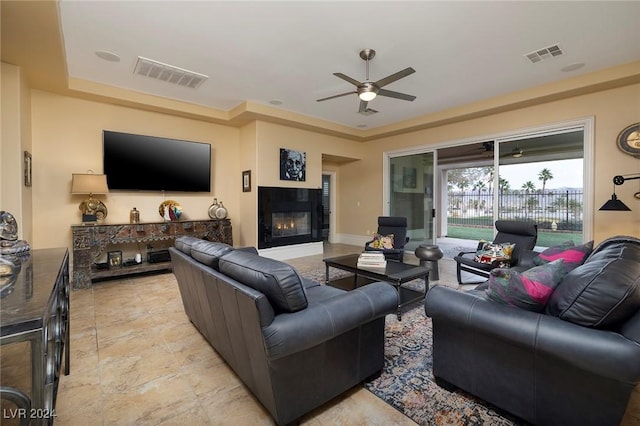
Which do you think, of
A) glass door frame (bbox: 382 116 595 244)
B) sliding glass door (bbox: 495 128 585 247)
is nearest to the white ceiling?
glass door frame (bbox: 382 116 595 244)

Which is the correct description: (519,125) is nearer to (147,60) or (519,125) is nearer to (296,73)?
(296,73)

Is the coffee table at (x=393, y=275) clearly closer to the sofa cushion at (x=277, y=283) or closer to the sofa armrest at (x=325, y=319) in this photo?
the sofa armrest at (x=325, y=319)

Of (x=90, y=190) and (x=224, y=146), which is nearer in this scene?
(x=90, y=190)

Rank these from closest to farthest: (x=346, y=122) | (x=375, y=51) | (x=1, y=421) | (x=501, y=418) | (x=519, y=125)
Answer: (x=1, y=421) < (x=501, y=418) < (x=375, y=51) < (x=519, y=125) < (x=346, y=122)

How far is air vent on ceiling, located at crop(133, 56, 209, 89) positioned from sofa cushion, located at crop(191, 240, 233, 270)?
9.30 feet

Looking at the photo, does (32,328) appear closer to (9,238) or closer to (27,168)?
(9,238)

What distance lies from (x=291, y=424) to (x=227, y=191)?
5.08 metres

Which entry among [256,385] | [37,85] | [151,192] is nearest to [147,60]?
[37,85]

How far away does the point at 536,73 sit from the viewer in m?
3.92

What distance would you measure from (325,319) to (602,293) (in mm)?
1279

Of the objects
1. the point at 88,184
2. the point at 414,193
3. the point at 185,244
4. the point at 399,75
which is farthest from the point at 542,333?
the point at 414,193

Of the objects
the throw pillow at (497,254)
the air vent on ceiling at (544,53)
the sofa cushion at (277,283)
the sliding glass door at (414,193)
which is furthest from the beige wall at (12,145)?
the sliding glass door at (414,193)

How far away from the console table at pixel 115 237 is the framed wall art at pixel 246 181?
1.00 m

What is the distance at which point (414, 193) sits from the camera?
22.2ft
